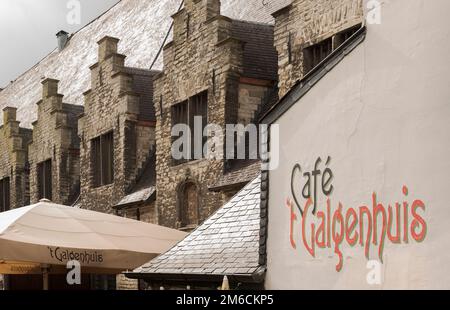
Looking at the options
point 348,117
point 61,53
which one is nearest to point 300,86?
point 348,117

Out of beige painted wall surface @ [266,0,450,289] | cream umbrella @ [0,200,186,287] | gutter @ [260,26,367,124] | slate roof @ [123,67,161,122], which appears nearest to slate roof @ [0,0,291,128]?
slate roof @ [123,67,161,122]

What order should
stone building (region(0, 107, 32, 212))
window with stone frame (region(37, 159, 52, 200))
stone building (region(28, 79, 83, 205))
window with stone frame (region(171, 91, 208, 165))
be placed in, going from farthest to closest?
stone building (region(0, 107, 32, 212)) → window with stone frame (region(37, 159, 52, 200)) → stone building (region(28, 79, 83, 205)) → window with stone frame (region(171, 91, 208, 165))

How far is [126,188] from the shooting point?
19.4 metres

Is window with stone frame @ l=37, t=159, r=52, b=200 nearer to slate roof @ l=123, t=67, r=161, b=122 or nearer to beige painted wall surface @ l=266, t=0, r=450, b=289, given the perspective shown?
slate roof @ l=123, t=67, r=161, b=122

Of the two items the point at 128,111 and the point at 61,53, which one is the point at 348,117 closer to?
the point at 128,111

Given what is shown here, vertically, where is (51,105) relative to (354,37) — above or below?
above

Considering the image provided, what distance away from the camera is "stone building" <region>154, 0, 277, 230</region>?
15398 millimetres

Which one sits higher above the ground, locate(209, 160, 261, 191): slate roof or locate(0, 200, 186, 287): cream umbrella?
locate(209, 160, 261, 191): slate roof

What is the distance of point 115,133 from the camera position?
2006 cm

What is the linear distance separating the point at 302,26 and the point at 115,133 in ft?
26.2

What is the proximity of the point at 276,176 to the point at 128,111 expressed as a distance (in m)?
11.6

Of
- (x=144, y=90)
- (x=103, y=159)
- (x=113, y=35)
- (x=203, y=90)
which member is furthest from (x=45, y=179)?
(x=203, y=90)

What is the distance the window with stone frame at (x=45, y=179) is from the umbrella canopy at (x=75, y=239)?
1435cm
